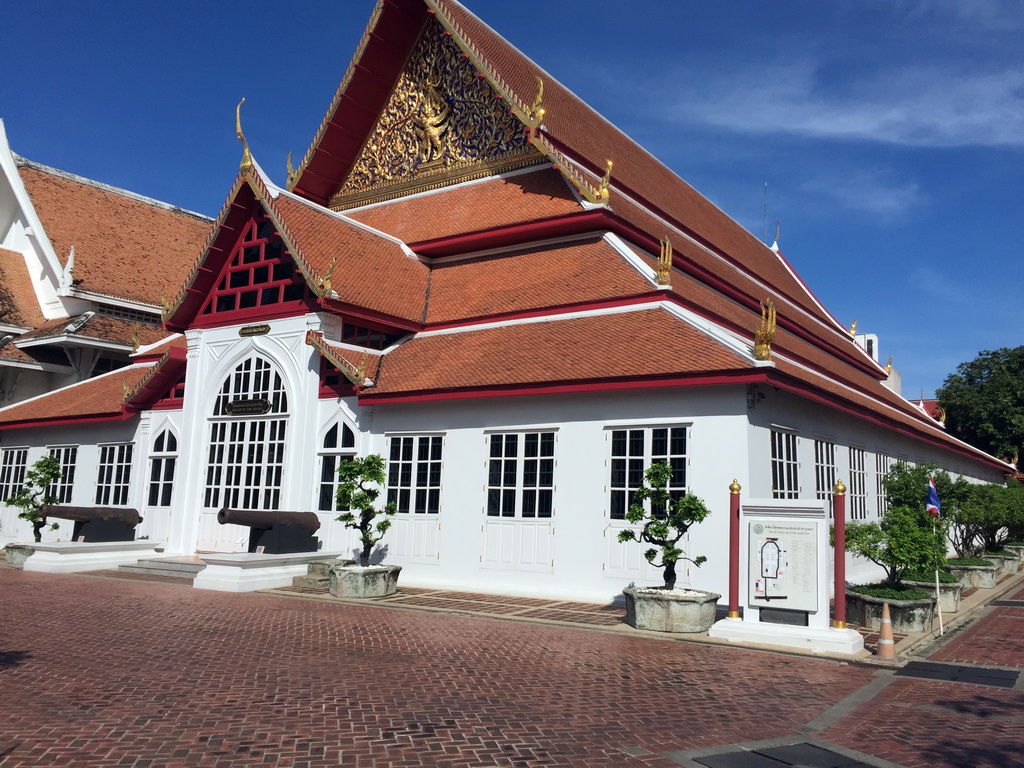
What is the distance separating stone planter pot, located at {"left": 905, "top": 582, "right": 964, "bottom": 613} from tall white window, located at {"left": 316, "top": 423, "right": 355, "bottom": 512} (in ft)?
32.2

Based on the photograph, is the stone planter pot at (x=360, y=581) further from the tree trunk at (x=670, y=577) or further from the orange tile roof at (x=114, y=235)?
the orange tile roof at (x=114, y=235)

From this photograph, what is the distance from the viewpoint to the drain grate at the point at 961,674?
8422mm

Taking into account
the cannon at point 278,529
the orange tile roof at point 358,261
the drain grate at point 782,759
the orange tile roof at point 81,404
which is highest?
the orange tile roof at point 358,261

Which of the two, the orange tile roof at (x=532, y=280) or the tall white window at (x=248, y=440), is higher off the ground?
the orange tile roof at (x=532, y=280)

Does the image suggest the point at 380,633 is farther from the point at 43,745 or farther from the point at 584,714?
the point at 43,745

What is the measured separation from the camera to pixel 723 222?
28.3 meters

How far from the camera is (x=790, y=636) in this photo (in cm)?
991

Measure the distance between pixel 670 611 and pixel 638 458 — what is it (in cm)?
293

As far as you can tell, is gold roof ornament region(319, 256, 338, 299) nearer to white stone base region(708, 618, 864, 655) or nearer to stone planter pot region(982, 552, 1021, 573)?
A: white stone base region(708, 618, 864, 655)

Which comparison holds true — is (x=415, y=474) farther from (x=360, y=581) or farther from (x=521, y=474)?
(x=360, y=581)

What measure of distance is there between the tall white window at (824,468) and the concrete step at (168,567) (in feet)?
36.9

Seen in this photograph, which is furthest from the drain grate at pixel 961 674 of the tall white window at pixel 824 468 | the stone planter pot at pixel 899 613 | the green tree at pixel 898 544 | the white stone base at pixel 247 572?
the white stone base at pixel 247 572

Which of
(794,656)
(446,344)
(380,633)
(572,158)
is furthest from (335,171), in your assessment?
(794,656)

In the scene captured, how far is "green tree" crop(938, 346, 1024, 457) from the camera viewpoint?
155 ft
